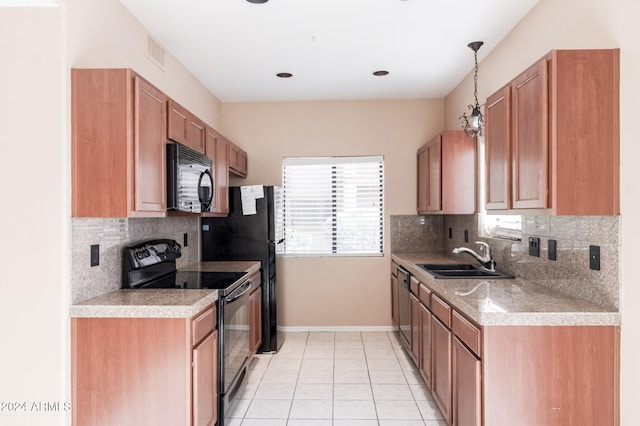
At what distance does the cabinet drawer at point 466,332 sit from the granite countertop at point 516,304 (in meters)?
0.05

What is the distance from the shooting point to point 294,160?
4895 mm

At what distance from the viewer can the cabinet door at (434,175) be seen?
393cm

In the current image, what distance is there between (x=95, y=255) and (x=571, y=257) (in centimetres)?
262

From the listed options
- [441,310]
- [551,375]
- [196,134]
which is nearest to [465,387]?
[551,375]

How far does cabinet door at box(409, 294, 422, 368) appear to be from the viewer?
3314mm

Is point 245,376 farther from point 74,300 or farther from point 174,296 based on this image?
point 74,300

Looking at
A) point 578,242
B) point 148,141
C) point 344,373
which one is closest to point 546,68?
point 578,242

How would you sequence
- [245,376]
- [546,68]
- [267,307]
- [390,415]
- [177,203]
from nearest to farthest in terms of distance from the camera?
[546,68] → [177,203] → [390,415] → [245,376] → [267,307]

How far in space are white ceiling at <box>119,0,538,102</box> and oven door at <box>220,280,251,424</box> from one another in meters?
1.86

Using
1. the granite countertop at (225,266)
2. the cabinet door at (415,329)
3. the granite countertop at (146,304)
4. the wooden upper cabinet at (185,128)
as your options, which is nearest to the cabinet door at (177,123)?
the wooden upper cabinet at (185,128)

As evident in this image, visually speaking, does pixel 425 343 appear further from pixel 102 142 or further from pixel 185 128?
pixel 102 142

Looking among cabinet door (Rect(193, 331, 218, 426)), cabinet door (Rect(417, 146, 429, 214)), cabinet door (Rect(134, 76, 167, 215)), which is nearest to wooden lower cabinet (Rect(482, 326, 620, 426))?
cabinet door (Rect(193, 331, 218, 426))

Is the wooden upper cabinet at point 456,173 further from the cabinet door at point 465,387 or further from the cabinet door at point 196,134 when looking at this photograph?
the cabinet door at point 196,134

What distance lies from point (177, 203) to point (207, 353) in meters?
0.91
